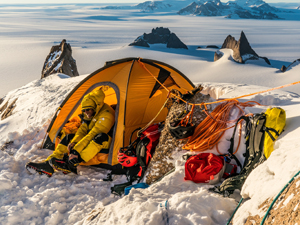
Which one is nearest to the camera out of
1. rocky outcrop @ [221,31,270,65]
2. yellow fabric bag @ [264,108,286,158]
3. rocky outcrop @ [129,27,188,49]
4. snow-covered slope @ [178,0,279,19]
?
yellow fabric bag @ [264,108,286,158]

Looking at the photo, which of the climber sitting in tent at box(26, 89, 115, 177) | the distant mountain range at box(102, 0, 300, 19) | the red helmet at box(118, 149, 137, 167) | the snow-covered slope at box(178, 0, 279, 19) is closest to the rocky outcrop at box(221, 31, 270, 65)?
the climber sitting in tent at box(26, 89, 115, 177)

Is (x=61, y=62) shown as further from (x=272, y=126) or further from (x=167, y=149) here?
(x=272, y=126)

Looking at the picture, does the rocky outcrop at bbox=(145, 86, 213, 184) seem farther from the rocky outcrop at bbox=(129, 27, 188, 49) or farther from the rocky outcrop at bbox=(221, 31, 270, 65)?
the rocky outcrop at bbox=(129, 27, 188, 49)

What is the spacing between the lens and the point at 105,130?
3.70m

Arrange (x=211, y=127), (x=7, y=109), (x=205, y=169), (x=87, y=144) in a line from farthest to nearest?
1. (x=7, y=109)
2. (x=87, y=144)
3. (x=211, y=127)
4. (x=205, y=169)

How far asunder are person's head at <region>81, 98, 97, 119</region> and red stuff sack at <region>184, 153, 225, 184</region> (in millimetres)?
1737

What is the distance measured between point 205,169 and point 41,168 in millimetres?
2258

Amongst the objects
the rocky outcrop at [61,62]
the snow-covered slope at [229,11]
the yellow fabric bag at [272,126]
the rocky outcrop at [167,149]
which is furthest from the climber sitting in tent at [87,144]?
the snow-covered slope at [229,11]

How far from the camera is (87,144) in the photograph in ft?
11.4

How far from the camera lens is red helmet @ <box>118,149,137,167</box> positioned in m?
3.31

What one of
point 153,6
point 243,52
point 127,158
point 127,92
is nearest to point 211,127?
point 127,158

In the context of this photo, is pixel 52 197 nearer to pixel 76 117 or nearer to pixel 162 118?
pixel 76 117

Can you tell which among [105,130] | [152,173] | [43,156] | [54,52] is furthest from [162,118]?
[54,52]

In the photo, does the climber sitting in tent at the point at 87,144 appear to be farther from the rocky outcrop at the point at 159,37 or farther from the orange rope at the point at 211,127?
the rocky outcrop at the point at 159,37
